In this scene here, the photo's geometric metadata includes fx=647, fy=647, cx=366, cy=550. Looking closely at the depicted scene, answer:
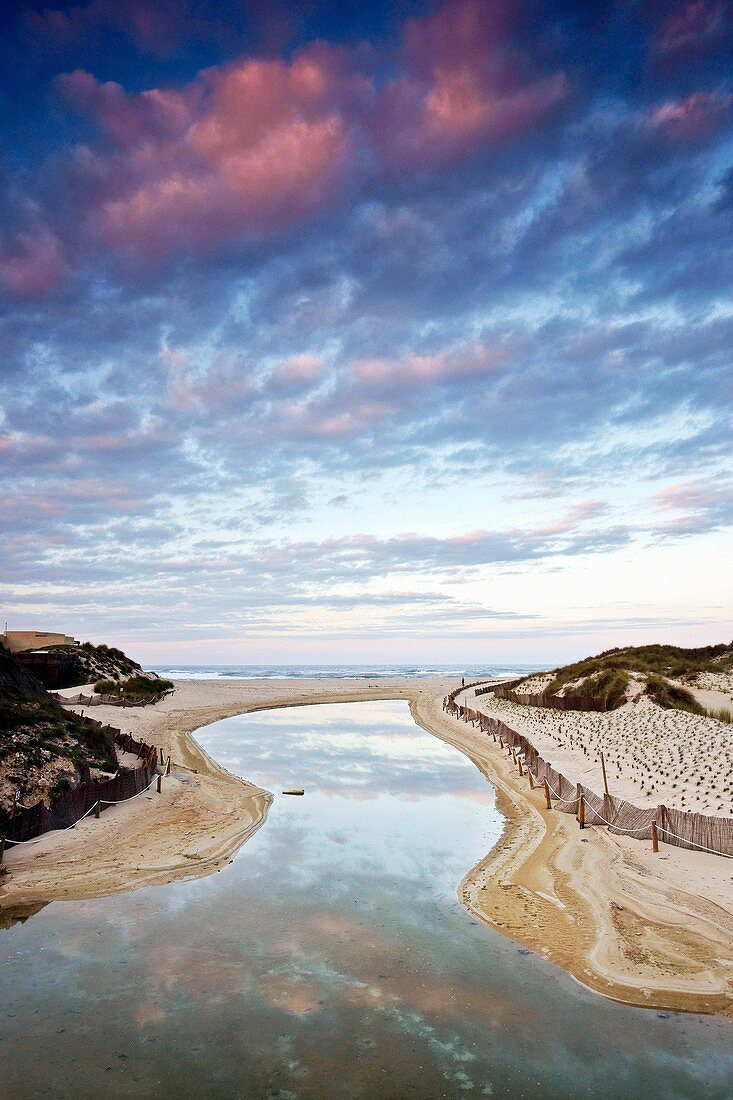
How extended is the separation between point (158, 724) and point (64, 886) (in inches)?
1328

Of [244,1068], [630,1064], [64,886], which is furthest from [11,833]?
[630,1064]

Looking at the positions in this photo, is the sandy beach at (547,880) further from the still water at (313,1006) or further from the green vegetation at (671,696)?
the green vegetation at (671,696)

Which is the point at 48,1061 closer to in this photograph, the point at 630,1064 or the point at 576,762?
the point at 630,1064

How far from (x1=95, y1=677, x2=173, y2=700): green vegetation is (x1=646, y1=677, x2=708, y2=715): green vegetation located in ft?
142

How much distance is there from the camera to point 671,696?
47.9m

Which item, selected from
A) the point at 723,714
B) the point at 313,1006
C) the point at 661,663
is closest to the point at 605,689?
the point at 723,714

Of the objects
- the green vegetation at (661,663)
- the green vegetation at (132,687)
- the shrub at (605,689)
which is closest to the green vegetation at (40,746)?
the green vegetation at (132,687)

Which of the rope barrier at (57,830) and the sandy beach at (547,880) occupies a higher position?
the rope barrier at (57,830)

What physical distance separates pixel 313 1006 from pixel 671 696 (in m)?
44.0

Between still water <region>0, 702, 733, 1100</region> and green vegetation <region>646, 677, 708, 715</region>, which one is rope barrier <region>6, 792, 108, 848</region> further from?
green vegetation <region>646, 677, 708, 715</region>

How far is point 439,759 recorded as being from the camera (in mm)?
37906

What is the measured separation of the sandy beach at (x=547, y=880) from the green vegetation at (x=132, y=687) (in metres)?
38.6

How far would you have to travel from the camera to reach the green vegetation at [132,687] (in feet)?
205

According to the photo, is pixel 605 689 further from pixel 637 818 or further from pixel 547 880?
pixel 547 880
